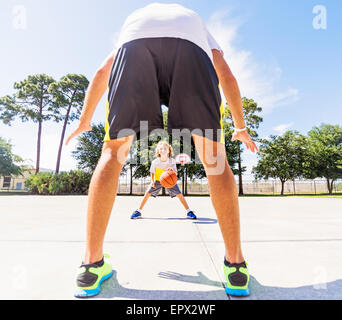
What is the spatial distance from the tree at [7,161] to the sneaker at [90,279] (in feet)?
121

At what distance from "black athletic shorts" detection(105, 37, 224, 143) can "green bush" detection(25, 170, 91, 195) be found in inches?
808

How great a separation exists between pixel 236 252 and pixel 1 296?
112cm

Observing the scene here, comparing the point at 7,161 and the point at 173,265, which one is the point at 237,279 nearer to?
the point at 173,265

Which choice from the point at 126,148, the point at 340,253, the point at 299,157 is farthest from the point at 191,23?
the point at 299,157

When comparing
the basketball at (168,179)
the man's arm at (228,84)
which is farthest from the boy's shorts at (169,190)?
the man's arm at (228,84)

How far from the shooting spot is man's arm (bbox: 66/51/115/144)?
1.40 metres

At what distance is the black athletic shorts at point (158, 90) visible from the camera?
1.20 meters

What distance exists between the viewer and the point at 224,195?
1.18 meters

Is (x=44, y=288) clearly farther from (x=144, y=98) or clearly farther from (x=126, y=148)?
(x=144, y=98)

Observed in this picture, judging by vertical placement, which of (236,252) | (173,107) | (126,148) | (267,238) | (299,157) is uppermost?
(299,157)

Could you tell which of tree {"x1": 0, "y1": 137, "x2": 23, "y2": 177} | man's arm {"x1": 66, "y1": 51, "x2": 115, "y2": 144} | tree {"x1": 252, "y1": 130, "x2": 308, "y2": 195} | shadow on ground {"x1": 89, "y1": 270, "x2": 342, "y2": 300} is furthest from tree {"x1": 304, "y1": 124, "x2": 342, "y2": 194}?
tree {"x1": 0, "y1": 137, "x2": 23, "y2": 177}

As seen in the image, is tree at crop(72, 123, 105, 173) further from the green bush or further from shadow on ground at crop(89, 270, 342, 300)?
shadow on ground at crop(89, 270, 342, 300)

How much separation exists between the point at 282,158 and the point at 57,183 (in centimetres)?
2558
